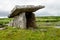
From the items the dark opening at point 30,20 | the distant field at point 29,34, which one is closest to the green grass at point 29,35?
the distant field at point 29,34

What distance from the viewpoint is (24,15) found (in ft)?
61.5

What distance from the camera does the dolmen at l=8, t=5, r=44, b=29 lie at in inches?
699

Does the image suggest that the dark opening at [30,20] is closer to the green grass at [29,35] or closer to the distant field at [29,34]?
the distant field at [29,34]

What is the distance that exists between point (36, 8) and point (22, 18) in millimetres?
1662

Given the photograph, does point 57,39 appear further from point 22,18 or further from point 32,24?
point 32,24

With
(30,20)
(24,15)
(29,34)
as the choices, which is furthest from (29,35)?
(30,20)

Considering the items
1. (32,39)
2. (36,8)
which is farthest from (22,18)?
(32,39)

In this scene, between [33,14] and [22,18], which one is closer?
[22,18]

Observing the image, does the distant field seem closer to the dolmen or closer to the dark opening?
the dolmen

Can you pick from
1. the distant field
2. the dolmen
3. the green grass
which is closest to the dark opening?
the dolmen

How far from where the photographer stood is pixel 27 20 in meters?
20.7

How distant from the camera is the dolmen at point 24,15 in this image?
58.2ft

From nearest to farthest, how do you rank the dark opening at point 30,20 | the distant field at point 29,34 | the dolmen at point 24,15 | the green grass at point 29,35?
the green grass at point 29,35 → the distant field at point 29,34 → the dolmen at point 24,15 → the dark opening at point 30,20

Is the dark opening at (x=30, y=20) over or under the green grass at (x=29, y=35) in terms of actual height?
over
